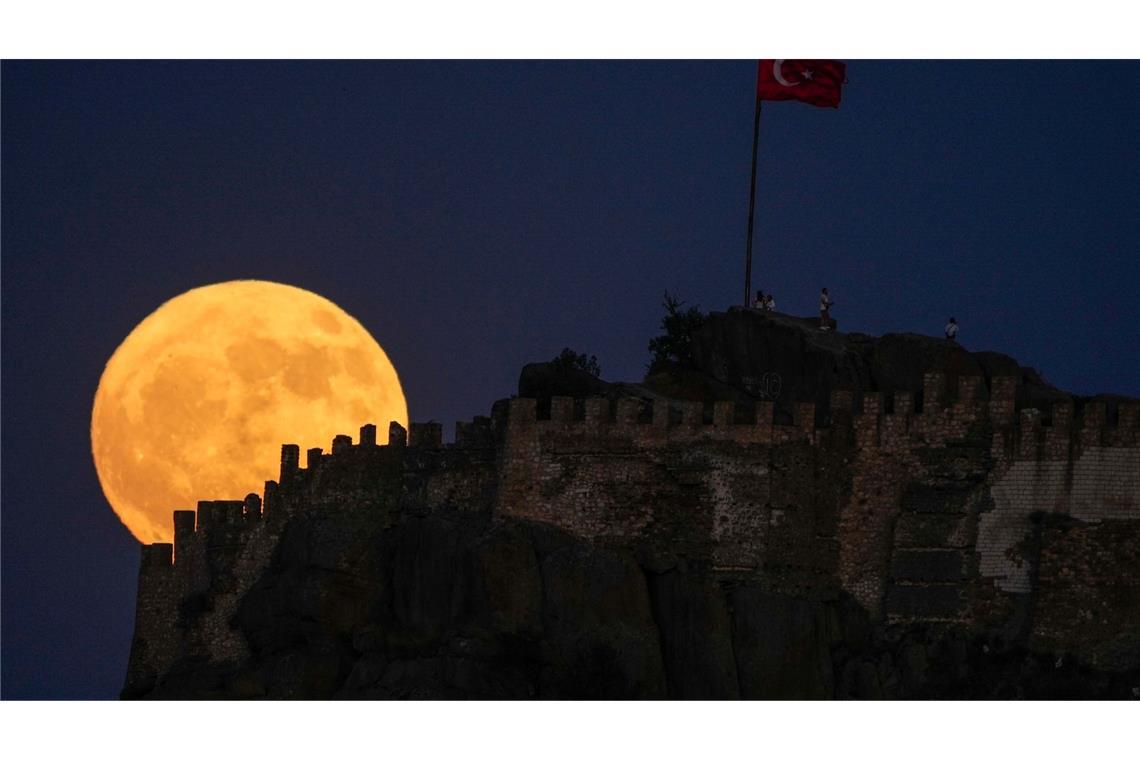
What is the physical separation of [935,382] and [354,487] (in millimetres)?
16266

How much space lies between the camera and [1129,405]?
367ft

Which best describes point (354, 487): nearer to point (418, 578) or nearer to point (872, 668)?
point (418, 578)

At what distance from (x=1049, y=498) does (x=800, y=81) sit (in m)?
17.8

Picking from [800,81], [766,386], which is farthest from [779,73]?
[766,386]

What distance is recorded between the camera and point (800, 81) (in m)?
125

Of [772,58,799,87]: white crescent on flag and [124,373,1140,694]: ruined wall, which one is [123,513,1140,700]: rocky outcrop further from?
[772,58,799,87]: white crescent on flag

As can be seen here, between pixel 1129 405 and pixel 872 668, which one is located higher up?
pixel 1129 405

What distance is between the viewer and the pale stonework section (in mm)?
111375

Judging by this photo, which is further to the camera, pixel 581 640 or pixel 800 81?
pixel 800 81

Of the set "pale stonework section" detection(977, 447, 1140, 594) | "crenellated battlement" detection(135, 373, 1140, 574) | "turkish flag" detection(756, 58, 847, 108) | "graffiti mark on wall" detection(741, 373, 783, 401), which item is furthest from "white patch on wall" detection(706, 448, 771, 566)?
"turkish flag" detection(756, 58, 847, 108)

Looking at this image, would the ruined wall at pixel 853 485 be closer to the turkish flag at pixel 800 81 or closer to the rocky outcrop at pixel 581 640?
the rocky outcrop at pixel 581 640

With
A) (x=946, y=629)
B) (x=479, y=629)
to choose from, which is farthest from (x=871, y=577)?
(x=479, y=629)

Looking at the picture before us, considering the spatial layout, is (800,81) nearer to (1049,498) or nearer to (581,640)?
(1049,498)

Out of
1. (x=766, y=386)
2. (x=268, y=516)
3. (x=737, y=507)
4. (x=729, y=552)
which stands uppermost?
(x=766, y=386)
